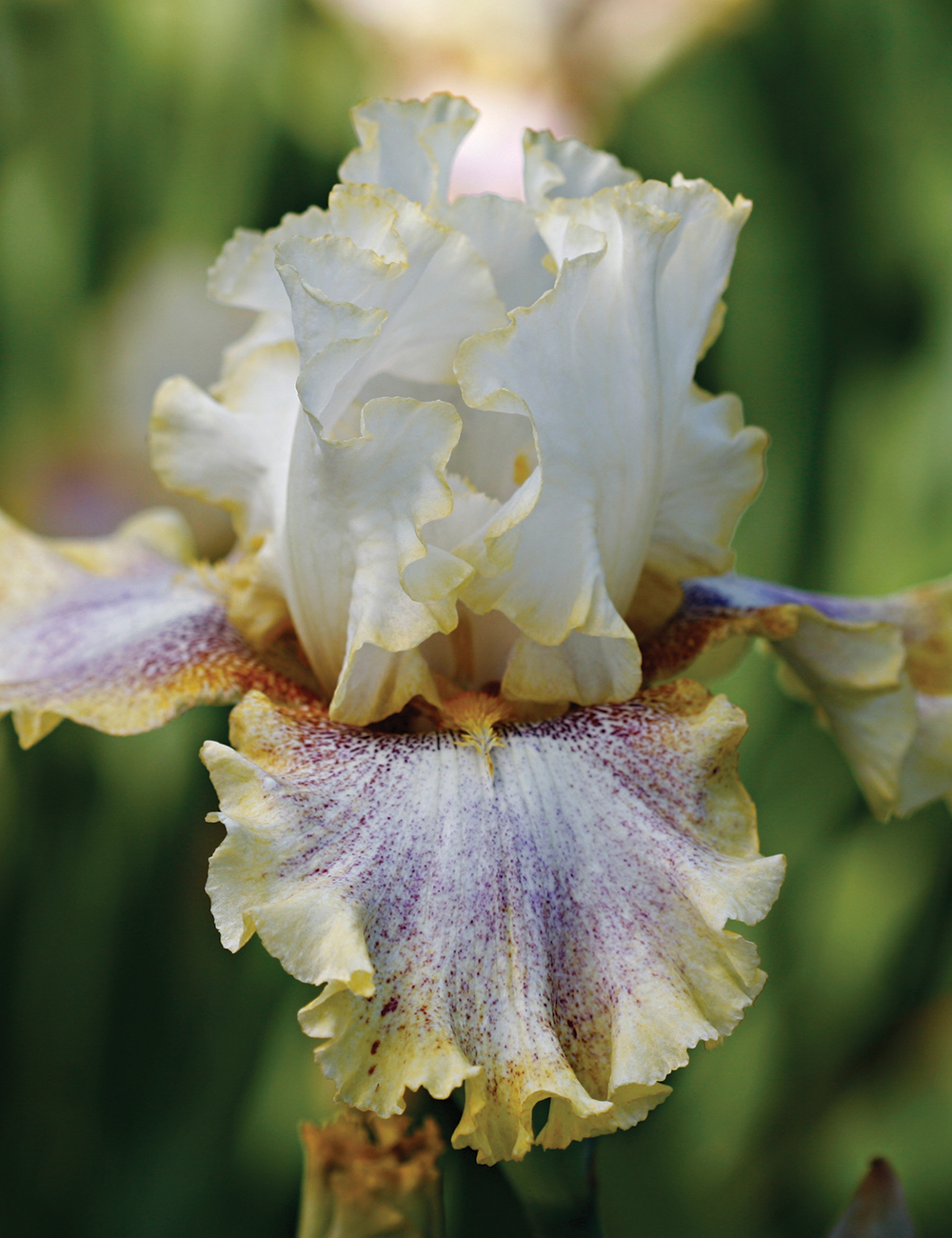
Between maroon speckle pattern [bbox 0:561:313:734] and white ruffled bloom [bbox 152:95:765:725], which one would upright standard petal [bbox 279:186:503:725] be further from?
maroon speckle pattern [bbox 0:561:313:734]

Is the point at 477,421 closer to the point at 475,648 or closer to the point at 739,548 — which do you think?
the point at 475,648

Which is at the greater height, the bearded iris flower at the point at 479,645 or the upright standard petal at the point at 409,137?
the upright standard petal at the point at 409,137

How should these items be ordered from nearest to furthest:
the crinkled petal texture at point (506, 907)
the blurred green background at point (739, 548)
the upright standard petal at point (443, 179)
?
the crinkled petal texture at point (506, 907), the upright standard petal at point (443, 179), the blurred green background at point (739, 548)

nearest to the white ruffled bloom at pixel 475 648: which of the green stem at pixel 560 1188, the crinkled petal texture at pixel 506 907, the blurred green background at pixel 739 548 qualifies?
the crinkled petal texture at pixel 506 907

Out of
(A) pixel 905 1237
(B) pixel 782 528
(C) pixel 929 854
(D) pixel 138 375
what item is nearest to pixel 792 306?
(B) pixel 782 528

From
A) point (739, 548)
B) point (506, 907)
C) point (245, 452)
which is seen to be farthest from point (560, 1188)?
point (739, 548)

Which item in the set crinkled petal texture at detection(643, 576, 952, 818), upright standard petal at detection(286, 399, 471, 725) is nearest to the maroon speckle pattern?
upright standard petal at detection(286, 399, 471, 725)

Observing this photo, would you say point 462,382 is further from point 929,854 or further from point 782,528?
point 929,854

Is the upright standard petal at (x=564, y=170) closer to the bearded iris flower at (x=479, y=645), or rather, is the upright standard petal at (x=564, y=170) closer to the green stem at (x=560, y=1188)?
the bearded iris flower at (x=479, y=645)
